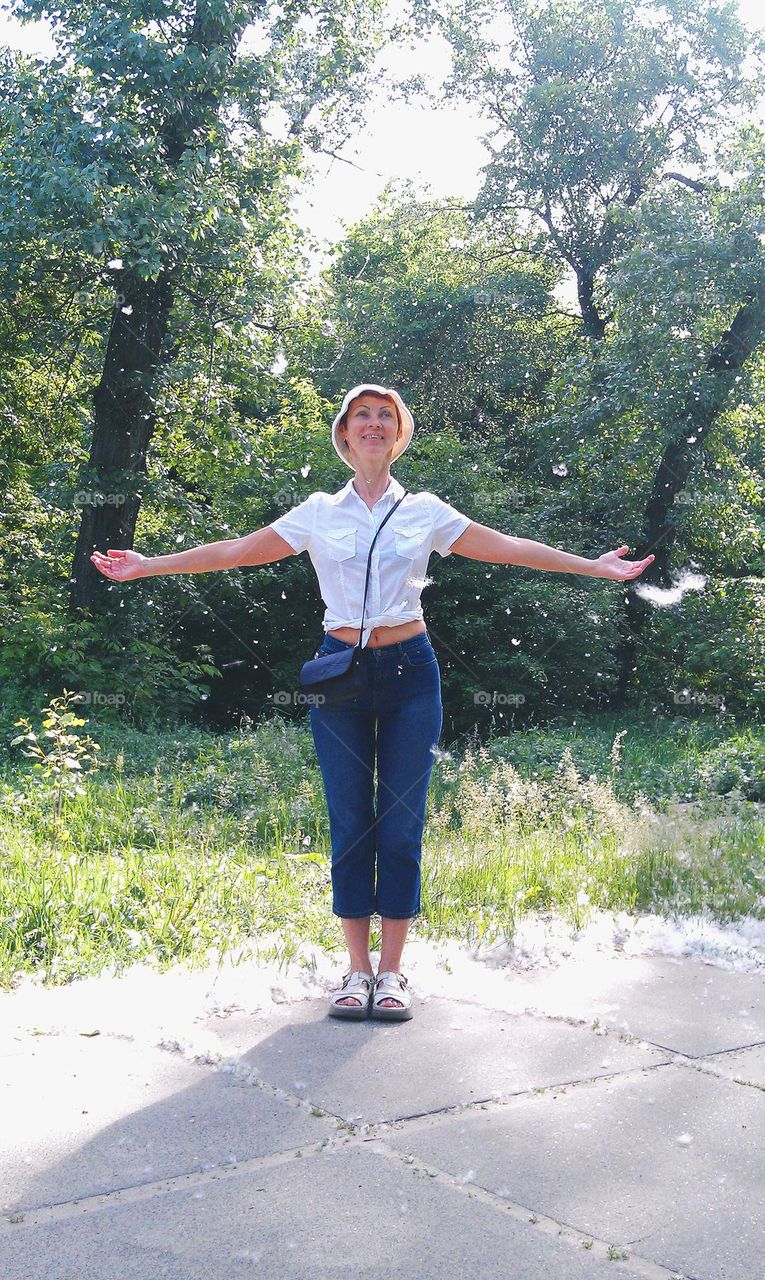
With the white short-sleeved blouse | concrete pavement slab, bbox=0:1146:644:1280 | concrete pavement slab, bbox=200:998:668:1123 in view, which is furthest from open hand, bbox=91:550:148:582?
concrete pavement slab, bbox=0:1146:644:1280

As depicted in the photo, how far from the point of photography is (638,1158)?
2754 mm

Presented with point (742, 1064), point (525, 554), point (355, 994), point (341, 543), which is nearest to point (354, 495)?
point (341, 543)

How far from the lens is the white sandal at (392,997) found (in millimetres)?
3754

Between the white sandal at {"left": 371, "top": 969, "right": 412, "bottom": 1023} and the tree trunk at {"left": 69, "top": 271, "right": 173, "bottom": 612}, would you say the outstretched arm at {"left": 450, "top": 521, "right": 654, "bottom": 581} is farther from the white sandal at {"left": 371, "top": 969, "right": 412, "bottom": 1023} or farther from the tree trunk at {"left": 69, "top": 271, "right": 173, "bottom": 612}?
the tree trunk at {"left": 69, "top": 271, "right": 173, "bottom": 612}

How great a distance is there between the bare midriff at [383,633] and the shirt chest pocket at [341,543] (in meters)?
0.24

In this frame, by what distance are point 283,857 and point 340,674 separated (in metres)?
2.41

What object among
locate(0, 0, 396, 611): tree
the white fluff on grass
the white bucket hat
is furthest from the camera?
locate(0, 0, 396, 611): tree

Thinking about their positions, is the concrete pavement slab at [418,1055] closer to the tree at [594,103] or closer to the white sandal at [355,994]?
the white sandal at [355,994]

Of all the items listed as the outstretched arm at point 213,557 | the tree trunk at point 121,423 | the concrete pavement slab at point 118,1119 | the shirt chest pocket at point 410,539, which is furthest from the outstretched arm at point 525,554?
the tree trunk at point 121,423

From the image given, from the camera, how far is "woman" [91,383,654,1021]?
386cm

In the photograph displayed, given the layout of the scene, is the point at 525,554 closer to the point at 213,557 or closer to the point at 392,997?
the point at 213,557

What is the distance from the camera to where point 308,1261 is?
2.27 m

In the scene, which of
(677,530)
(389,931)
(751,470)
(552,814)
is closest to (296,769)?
(552,814)

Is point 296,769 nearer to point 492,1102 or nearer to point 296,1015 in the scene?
point 296,1015
